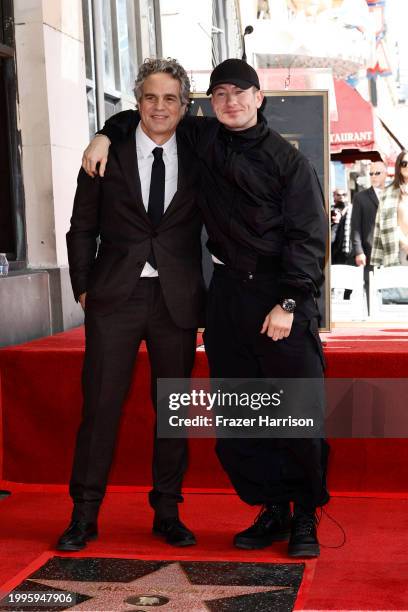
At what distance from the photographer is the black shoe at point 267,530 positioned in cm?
417

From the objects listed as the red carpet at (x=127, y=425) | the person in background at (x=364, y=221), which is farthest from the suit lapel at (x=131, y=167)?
the person in background at (x=364, y=221)

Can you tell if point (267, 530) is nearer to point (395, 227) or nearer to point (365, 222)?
point (395, 227)

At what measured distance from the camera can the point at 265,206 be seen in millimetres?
3879

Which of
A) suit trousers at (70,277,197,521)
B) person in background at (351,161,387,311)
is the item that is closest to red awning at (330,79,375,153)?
person in background at (351,161,387,311)

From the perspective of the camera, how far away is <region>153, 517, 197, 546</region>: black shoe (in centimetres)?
419

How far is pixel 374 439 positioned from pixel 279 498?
1048mm

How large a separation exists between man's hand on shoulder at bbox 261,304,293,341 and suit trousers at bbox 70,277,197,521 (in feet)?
1.52

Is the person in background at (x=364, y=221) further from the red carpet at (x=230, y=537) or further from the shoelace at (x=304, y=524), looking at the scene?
the shoelace at (x=304, y=524)

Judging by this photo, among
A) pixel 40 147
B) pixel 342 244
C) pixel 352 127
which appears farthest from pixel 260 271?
pixel 352 127

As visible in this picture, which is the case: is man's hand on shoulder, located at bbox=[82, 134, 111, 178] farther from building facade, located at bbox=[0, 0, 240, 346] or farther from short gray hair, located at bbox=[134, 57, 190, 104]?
building facade, located at bbox=[0, 0, 240, 346]

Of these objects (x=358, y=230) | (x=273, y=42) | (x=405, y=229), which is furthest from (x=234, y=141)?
(x=273, y=42)

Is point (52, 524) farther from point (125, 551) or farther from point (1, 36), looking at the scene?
point (1, 36)

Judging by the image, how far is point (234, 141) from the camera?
3926 mm

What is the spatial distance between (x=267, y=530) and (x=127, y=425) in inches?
48.8
